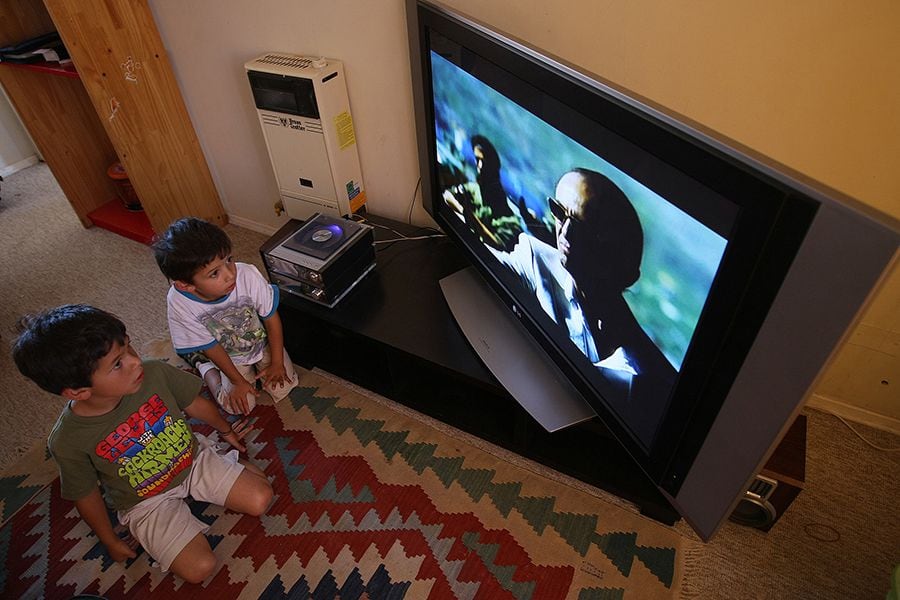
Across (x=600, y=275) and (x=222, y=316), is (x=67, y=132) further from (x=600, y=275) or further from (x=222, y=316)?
(x=600, y=275)

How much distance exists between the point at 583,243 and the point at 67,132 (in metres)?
2.71

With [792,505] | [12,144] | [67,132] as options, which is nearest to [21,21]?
[67,132]

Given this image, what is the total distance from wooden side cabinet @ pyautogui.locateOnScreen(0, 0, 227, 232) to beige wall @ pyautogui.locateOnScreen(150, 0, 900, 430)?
300 millimetres

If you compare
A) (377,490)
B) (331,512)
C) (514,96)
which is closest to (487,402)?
(377,490)

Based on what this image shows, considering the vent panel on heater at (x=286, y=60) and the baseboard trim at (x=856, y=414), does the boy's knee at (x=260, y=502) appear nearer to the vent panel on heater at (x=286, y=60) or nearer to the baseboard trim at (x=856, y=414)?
the vent panel on heater at (x=286, y=60)

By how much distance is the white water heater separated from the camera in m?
1.88

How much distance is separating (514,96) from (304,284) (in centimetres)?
97

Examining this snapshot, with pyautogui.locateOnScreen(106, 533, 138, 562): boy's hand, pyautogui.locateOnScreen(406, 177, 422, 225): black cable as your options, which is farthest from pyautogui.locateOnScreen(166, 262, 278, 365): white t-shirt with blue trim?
pyautogui.locateOnScreen(406, 177, 422, 225): black cable

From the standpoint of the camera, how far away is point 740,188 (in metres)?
0.75

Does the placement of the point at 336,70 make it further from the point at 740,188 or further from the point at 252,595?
the point at 252,595

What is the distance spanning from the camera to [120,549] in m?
1.43

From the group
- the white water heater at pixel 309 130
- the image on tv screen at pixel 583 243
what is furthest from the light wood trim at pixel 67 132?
the image on tv screen at pixel 583 243

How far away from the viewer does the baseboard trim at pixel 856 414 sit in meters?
1.70

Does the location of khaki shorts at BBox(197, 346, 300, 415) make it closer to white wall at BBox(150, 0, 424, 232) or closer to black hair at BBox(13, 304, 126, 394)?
black hair at BBox(13, 304, 126, 394)
